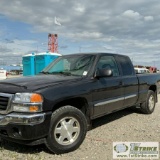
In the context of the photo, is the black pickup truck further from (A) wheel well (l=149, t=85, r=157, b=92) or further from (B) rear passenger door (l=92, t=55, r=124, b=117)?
(A) wheel well (l=149, t=85, r=157, b=92)

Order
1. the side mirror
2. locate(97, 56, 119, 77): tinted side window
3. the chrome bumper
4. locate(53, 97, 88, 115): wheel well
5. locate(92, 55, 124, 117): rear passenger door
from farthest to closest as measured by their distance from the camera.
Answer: locate(97, 56, 119, 77): tinted side window < locate(92, 55, 124, 117): rear passenger door < the side mirror < locate(53, 97, 88, 115): wheel well < the chrome bumper

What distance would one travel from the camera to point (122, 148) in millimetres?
4344

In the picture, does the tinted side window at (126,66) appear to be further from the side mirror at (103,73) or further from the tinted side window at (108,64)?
the side mirror at (103,73)

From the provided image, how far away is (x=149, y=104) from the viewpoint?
7020 mm

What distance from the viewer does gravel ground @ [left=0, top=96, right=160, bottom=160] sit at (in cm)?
391

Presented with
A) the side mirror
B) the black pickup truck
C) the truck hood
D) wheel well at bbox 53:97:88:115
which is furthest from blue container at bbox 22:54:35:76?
the truck hood

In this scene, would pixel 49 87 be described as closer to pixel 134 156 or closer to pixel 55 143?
pixel 55 143

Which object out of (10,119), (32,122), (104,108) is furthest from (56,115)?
(104,108)

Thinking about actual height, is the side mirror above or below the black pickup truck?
above

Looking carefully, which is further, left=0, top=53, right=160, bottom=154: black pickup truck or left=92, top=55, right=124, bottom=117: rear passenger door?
left=92, top=55, right=124, bottom=117: rear passenger door

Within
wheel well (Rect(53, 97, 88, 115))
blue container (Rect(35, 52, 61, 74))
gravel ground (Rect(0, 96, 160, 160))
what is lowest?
gravel ground (Rect(0, 96, 160, 160))

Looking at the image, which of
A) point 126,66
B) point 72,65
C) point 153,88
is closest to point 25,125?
point 72,65

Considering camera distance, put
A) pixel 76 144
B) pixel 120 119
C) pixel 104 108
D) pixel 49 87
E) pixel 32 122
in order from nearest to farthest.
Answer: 1. pixel 32 122
2. pixel 49 87
3. pixel 76 144
4. pixel 104 108
5. pixel 120 119

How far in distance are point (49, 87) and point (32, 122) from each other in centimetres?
61
